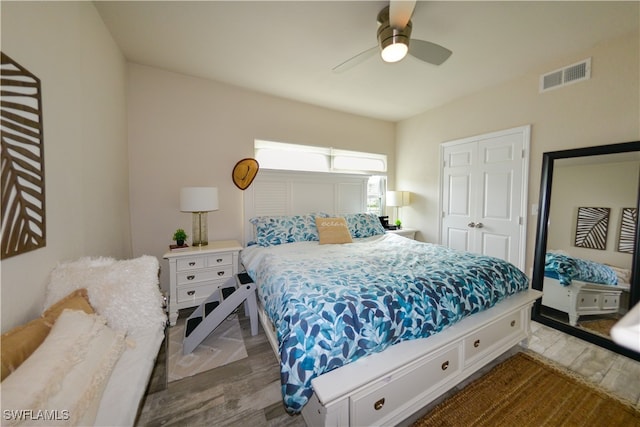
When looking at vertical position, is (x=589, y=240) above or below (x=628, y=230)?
below

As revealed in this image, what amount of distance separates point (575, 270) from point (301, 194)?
3.07 metres

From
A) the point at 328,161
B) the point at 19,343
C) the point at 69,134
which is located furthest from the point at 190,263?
the point at 328,161

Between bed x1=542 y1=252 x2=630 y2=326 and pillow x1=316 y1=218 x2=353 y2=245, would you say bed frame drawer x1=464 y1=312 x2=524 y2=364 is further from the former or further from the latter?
pillow x1=316 y1=218 x2=353 y2=245

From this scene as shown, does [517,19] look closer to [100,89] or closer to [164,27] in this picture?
[164,27]

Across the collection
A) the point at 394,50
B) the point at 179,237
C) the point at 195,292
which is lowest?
the point at 195,292

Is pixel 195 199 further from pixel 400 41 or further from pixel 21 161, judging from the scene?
pixel 400 41

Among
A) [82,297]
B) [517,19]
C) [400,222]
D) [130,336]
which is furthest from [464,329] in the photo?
[400,222]

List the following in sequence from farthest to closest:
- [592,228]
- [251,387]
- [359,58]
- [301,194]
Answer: [301,194]
[592,228]
[359,58]
[251,387]

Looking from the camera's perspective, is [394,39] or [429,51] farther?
[429,51]

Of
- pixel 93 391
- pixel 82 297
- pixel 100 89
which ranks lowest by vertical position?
pixel 93 391

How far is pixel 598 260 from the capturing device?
212cm

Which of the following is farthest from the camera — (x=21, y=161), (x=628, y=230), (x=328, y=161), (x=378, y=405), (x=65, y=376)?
(x=328, y=161)

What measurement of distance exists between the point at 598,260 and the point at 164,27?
4339 mm

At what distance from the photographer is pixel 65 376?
32.9 inches
